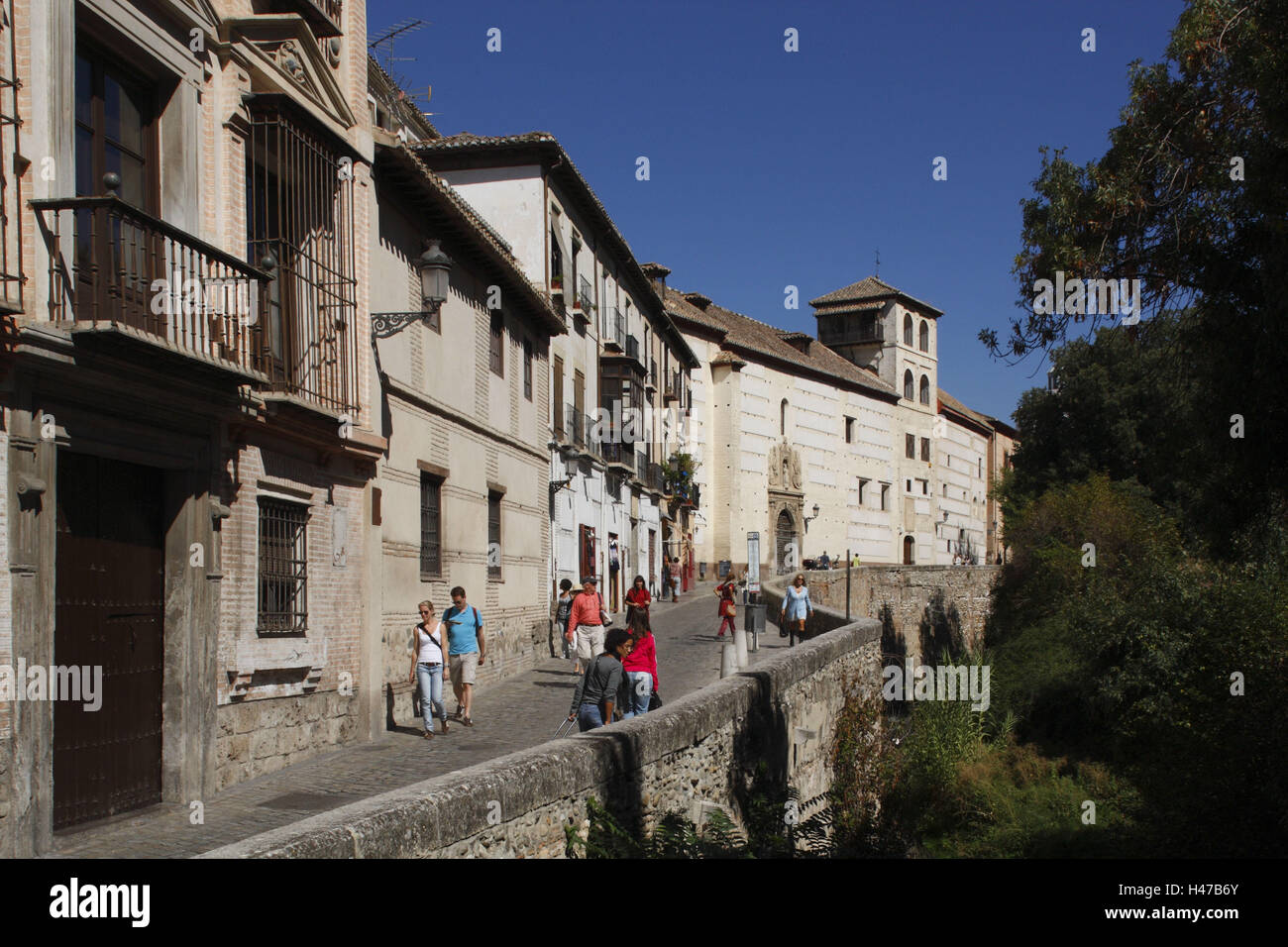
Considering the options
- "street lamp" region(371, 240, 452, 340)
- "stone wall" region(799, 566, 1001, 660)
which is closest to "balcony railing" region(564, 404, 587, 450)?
"stone wall" region(799, 566, 1001, 660)

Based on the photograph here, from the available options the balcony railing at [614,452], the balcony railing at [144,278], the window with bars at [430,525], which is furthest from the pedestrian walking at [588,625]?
the balcony railing at [614,452]

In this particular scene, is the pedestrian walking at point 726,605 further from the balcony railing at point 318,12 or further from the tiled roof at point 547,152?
the balcony railing at point 318,12

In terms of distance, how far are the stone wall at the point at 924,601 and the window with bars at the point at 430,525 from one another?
20.0m

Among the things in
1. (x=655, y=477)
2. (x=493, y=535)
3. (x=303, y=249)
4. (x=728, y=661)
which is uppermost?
(x=303, y=249)

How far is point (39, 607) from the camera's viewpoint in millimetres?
7910

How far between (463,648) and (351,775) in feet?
10.3

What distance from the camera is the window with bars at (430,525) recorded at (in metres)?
15.7

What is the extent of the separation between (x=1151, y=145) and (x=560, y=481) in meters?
16.0

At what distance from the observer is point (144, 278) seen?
8.84 m

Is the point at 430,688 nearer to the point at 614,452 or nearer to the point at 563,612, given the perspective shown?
the point at 563,612

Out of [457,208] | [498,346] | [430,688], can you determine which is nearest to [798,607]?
[498,346]

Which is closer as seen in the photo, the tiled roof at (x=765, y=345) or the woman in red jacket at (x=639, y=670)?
the woman in red jacket at (x=639, y=670)
